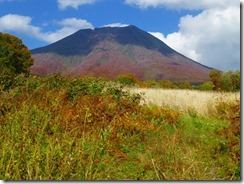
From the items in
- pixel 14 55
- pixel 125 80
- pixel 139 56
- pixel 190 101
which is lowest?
pixel 190 101

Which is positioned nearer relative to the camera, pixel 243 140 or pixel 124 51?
pixel 243 140

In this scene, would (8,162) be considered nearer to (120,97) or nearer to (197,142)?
(197,142)

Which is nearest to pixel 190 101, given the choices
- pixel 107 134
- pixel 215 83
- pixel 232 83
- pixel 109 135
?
pixel 109 135

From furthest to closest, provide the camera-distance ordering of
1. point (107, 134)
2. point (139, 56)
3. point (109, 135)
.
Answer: point (139, 56)
point (109, 135)
point (107, 134)

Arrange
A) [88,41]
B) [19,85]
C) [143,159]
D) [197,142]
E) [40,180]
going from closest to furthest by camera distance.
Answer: [40,180], [143,159], [197,142], [19,85], [88,41]

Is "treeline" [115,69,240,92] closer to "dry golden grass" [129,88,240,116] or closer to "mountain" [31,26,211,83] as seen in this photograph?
"dry golden grass" [129,88,240,116]

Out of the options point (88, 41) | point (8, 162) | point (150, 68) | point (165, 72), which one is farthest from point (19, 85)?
point (88, 41)

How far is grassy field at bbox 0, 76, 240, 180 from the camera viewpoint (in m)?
4.21

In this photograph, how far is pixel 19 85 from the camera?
953 cm

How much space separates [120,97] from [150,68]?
193 ft

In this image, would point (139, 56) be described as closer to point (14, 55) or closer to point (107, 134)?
point (14, 55)

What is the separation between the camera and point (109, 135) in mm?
6246

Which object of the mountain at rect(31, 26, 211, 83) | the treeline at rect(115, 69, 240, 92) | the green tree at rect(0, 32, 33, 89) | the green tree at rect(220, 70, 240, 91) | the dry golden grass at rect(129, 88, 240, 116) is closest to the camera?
the dry golden grass at rect(129, 88, 240, 116)

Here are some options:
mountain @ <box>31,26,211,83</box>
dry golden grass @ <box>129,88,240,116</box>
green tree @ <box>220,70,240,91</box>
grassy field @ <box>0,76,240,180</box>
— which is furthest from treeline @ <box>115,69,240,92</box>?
mountain @ <box>31,26,211,83</box>
